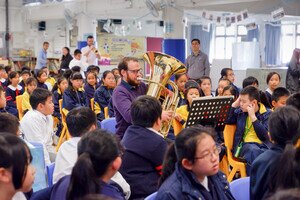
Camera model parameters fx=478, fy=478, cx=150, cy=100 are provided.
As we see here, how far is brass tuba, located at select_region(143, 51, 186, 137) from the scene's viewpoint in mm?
4133

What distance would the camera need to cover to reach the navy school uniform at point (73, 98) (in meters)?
6.05

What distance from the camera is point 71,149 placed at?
9.29 ft

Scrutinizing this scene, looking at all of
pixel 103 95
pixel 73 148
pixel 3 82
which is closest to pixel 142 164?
pixel 73 148

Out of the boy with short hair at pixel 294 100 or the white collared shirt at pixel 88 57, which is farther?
the white collared shirt at pixel 88 57

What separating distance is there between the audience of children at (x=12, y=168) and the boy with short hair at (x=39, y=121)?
2129mm

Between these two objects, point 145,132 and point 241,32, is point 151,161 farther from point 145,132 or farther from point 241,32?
point 241,32

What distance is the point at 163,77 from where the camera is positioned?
4.27 meters

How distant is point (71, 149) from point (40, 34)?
13.0m

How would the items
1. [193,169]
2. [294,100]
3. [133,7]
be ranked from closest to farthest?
[193,169]
[294,100]
[133,7]

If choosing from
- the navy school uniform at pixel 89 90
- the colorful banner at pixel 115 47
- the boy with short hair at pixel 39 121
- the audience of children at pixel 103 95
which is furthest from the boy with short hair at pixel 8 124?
the colorful banner at pixel 115 47

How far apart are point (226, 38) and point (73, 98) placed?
1176cm

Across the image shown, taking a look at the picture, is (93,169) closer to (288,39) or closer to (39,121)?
(39,121)

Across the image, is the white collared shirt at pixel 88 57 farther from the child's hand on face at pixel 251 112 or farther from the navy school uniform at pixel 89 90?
the child's hand on face at pixel 251 112

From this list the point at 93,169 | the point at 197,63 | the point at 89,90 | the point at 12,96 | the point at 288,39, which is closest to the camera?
the point at 93,169
